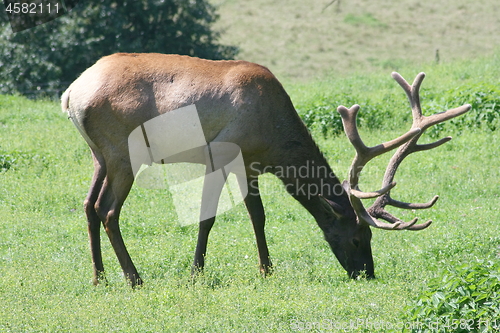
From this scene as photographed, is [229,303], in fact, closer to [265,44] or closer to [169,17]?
[169,17]

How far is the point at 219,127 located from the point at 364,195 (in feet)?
5.49

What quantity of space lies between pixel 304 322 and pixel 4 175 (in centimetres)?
710

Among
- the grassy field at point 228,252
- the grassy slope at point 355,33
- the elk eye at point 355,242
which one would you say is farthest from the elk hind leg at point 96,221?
the grassy slope at point 355,33

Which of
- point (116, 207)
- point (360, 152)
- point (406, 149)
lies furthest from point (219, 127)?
point (406, 149)

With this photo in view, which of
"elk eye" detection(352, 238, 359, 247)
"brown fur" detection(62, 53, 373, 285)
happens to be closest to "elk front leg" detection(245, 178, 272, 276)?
"brown fur" detection(62, 53, 373, 285)

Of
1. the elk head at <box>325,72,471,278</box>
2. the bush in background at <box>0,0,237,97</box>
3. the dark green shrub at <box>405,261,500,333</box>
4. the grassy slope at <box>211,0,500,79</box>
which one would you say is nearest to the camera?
the dark green shrub at <box>405,261,500,333</box>

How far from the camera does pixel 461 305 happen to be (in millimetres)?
4617

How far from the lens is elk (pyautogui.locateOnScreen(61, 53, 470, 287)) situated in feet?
22.0

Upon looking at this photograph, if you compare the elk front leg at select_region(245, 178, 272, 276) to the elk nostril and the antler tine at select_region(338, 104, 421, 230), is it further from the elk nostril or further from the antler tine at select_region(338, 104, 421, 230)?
the antler tine at select_region(338, 104, 421, 230)

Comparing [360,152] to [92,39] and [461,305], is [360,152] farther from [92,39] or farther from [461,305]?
[92,39]

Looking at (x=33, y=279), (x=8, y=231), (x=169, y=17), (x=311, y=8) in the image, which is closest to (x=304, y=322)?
(x=33, y=279)

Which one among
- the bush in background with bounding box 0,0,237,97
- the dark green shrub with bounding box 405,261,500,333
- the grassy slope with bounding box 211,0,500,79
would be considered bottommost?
the grassy slope with bounding box 211,0,500,79

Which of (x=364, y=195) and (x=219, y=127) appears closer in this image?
(x=364, y=195)

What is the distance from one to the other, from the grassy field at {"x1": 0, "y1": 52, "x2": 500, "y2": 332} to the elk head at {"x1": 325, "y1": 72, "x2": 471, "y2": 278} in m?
0.22
